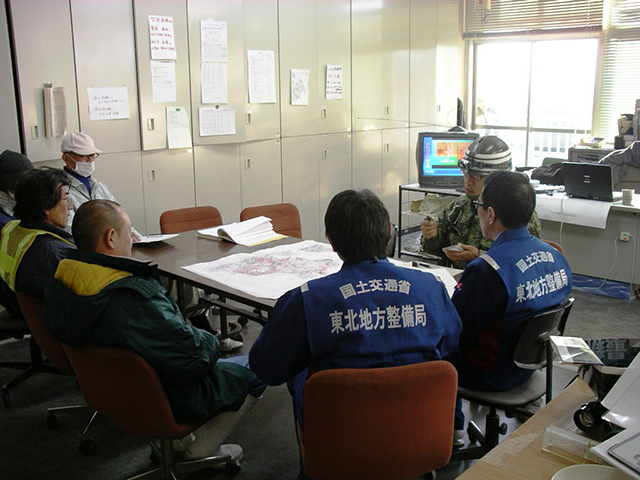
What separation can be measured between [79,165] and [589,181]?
12.1ft

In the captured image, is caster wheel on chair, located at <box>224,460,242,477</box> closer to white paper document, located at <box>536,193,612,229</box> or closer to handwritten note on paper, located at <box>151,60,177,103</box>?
handwritten note on paper, located at <box>151,60,177,103</box>

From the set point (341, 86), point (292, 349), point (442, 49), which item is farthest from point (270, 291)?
point (442, 49)

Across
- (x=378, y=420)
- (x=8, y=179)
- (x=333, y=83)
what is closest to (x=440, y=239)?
(x=378, y=420)

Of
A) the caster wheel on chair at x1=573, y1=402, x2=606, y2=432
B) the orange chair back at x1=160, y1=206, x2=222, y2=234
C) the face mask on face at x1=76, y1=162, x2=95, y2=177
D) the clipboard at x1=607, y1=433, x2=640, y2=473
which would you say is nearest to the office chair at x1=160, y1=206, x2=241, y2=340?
the orange chair back at x1=160, y1=206, x2=222, y2=234

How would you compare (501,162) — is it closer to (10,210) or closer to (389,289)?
(389,289)

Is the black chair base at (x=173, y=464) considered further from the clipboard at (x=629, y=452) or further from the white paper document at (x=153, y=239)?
the clipboard at (x=629, y=452)

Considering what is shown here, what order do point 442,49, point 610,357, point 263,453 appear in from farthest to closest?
point 442,49 < point 263,453 < point 610,357

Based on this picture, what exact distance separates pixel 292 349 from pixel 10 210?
2394 millimetres

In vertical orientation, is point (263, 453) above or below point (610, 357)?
below

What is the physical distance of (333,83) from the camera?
241 inches

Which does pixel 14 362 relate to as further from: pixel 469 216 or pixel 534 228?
pixel 534 228

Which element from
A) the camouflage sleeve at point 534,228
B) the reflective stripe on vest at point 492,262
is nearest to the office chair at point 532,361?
the reflective stripe on vest at point 492,262

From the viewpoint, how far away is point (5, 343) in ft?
13.8

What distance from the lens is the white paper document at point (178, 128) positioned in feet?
16.0
